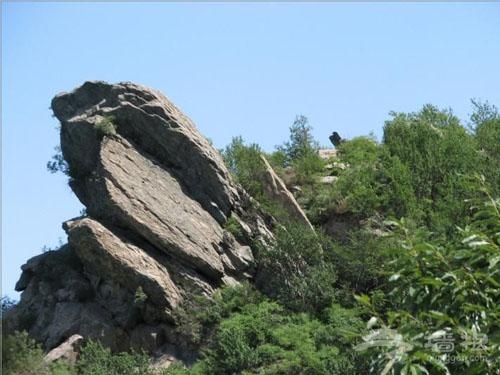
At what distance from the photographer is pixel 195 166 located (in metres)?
27.8

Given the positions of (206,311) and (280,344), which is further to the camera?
(206,311)

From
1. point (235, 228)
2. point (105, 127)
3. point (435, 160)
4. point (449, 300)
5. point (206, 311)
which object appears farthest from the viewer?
point (435, 160)

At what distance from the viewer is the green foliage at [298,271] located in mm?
25328

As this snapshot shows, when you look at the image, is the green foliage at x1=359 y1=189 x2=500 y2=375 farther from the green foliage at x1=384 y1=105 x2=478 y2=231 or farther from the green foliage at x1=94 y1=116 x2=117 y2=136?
Answer: the green foliage at x1=94 y1=116 x2=117 y2=136

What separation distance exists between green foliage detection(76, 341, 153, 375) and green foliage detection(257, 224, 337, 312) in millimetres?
4703

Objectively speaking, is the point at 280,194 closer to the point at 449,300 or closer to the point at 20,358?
the point at 20,358

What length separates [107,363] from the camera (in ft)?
76.4

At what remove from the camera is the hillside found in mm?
23453

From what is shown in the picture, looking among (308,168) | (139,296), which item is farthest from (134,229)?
(308,168)

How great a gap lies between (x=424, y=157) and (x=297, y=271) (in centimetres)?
730

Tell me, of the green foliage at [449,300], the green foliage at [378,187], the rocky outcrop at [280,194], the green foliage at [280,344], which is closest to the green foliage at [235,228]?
the rocky outcrop at [280,194]

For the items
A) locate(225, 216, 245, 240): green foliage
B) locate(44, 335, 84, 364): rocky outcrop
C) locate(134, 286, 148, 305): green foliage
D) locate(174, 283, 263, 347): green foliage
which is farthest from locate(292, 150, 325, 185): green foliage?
locate(44, 335, 84, 364): rocky outcrop

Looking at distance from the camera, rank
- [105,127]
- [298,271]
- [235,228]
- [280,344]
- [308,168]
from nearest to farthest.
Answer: [280,344] < [298,271] < [105,127] < [235,228] < [308,168]

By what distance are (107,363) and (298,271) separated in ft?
21.1
